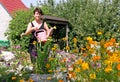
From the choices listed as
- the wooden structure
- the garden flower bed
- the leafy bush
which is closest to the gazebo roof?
the wooden structure

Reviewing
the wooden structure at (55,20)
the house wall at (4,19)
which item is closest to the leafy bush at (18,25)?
the wooden structure at (55,20)

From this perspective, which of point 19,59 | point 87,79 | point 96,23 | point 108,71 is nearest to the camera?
point 108,71

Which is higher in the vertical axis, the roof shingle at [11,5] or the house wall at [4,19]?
the roof shingle at [11,5]

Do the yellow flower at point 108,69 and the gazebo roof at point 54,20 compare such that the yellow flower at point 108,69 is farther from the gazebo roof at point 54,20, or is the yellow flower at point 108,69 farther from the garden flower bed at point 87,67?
the gazebo roof at point 54,20

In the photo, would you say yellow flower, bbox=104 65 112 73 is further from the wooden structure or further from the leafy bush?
the leafy bush

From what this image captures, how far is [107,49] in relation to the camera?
5473mm

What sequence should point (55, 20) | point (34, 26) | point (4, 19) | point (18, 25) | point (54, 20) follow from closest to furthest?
point (34, 26)
point (54, 20)
point (55, 20)
point (18, 25)
point (4, 19)

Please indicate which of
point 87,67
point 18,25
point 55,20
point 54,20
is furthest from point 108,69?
point 18,25

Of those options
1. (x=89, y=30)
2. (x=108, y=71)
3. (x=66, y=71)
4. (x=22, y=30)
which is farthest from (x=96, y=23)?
(x=108, y=71)

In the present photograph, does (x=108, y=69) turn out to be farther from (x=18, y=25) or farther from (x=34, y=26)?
(x=18, y=25)

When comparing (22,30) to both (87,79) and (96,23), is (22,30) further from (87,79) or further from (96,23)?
(87,79)

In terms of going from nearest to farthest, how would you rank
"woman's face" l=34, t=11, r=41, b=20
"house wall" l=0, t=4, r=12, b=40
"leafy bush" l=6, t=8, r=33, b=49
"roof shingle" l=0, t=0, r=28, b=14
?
"woman's face" l=34, t=11, r=41, b=20, "leafy bush" l=6, t=8, r=33, b=49, "house wall" l=0, t=4, r=12, b=40, "roof shingle" l=0, t=0, r=28, b=14

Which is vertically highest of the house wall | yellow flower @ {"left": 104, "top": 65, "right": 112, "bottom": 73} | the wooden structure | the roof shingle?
yellow flower @ {"left": 104, "top": 65, "right": 112, "bottom": 73}

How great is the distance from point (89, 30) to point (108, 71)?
72.4 ft
